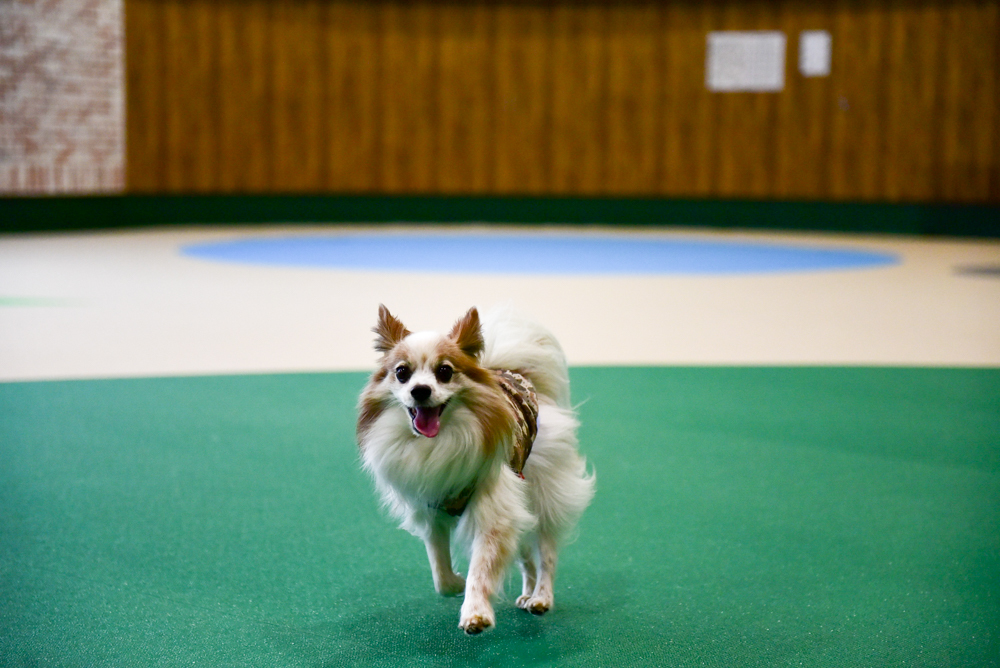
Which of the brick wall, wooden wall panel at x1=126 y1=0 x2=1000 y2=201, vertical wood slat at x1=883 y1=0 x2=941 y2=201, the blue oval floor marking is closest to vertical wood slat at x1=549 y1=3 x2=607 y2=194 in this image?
wooden wall panel at x1=126 y1=0 x2=1000 y2=201

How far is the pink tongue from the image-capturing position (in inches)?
90.0

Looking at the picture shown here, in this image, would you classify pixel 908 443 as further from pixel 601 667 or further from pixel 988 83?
pixel 988 83

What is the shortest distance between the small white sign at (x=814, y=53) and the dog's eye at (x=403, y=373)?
13.9 m

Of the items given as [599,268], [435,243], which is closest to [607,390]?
[599,268]

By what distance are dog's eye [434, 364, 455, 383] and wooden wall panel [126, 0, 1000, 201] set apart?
13.1 meters

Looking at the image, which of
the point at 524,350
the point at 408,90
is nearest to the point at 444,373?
the point at 524,350

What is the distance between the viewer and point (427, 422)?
2.30 metres

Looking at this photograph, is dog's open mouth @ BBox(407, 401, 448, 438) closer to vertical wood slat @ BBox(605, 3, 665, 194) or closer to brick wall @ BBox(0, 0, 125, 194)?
brick wall @ BBox(0, 0, 125, 194)

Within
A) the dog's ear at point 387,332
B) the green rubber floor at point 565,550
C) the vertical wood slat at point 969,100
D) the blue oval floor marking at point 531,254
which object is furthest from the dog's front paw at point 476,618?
the vertical wood slat at point 969,100

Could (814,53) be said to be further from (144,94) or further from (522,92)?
(144,94)

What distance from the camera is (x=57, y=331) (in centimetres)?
662

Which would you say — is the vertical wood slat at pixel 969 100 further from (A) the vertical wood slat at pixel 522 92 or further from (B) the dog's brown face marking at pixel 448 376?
(B) the dog's brown face marking at pixel 448 376

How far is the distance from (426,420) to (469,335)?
8.4 inches

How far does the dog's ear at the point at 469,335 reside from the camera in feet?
7.84
